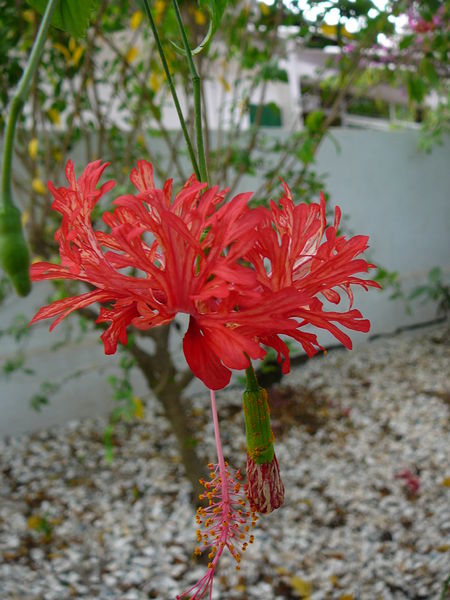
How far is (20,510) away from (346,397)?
59.4 inches

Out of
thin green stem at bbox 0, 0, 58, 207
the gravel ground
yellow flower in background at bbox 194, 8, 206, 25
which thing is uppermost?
yellow flower in background at bbox 194, 8, 206, 25

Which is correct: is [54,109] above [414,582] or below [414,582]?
above

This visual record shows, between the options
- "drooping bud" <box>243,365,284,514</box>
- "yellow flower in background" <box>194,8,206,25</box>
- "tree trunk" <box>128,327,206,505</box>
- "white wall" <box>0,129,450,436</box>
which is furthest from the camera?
"white wall" <box>0,129,450,436</box>

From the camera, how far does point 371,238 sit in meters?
3.46

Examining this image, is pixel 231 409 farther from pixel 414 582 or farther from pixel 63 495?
pixel 414 582

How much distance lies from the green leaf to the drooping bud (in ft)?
1.05

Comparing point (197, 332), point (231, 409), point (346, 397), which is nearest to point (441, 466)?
point (346, 397)

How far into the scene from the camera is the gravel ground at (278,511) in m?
1.60

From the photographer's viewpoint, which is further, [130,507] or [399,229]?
[399,229]

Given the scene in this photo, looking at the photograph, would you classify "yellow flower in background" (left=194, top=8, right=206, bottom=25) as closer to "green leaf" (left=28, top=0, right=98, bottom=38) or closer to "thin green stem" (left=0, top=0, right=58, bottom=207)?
"green leaf" (left=28, top=0, right=98, bottom=38)

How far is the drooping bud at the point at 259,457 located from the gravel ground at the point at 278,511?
1296 millimetres

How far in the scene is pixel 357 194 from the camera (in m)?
3.35

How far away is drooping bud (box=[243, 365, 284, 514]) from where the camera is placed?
40 centimetres

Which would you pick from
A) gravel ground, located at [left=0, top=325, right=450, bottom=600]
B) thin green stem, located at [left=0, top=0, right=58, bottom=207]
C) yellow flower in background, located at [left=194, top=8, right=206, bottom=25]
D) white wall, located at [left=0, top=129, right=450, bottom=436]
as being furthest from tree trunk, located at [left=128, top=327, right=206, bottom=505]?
thin green stem, located at [left=0, top=0, right=58, bottom=207]
